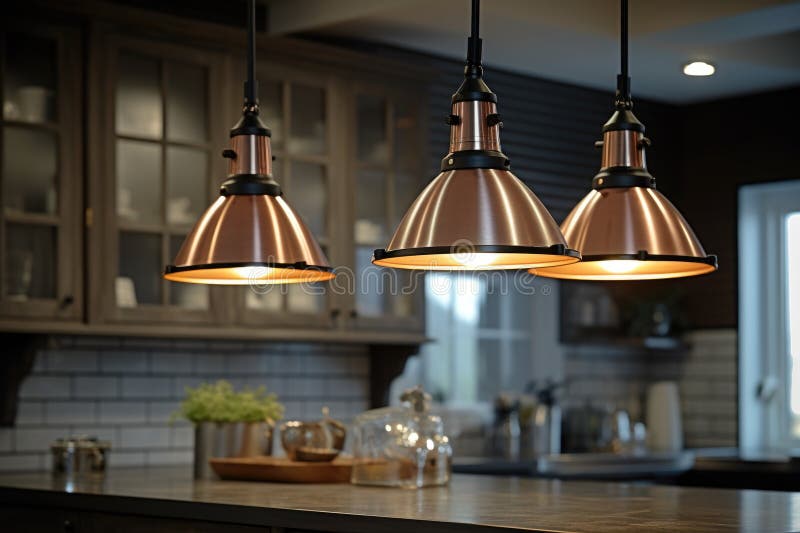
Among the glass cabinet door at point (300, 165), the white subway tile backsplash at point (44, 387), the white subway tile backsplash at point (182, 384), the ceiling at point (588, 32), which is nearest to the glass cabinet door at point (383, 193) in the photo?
the glass cabinet door at point (300, 165)

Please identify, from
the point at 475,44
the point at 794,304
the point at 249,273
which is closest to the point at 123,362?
the point at 249,273

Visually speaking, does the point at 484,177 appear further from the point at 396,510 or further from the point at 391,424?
the point at 391,424

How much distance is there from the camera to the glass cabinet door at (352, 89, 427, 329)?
5.45 meters

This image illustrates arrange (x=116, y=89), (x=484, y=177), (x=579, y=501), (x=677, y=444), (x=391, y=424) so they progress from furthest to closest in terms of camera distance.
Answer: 1. (x=677, y=444)
2. (x=116, y=89)
3. (x=391, y=424)
4. (x=579, y=501)
5. (x=484, y=177)

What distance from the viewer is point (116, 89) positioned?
4730mm

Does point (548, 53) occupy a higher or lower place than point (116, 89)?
higher

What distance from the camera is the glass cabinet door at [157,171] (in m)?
4.72

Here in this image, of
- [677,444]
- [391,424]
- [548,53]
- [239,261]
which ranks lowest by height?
[677,444]

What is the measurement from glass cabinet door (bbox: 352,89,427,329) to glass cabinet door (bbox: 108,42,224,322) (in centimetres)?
74

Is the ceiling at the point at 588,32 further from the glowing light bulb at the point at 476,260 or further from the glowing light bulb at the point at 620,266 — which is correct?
the glowing light bulb at the point at 476,260

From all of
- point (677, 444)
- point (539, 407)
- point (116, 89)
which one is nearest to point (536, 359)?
point (539, 407)

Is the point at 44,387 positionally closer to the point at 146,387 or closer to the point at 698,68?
the point at 146,387

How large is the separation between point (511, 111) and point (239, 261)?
378cm

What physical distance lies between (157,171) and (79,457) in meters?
1.13
